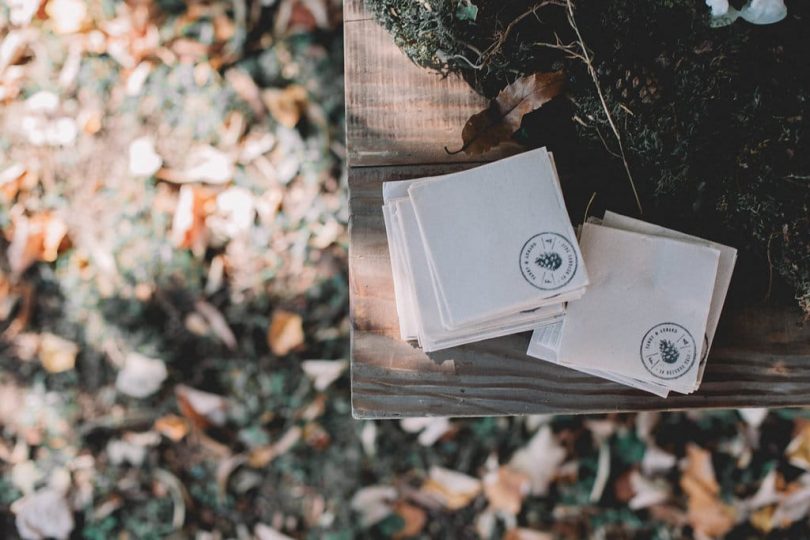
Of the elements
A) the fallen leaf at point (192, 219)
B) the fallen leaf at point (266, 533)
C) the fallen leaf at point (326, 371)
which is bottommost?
the fallen leaf at point (266, 533)

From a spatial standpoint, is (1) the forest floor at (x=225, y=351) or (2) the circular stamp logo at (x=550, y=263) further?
(1) the forest floor at (x=225, y=351)

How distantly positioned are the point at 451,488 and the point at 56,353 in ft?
3.67

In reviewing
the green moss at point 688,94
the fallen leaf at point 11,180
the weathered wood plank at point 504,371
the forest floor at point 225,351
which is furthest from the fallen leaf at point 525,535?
the fallen leaf at point 11,180

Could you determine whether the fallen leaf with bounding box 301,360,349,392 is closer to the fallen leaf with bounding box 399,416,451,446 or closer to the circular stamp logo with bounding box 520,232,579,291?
the fallen leaf with bounding box 399,416,451,446

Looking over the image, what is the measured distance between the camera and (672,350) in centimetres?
104

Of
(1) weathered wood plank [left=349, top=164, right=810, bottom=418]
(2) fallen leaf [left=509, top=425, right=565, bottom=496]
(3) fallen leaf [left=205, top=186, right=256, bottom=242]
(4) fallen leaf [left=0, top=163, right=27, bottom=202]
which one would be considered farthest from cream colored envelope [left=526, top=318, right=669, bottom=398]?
(4) fallen leaf [left=0, top=163, right=27, bottom=202]

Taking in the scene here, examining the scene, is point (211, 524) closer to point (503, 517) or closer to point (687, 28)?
point (503, 517)

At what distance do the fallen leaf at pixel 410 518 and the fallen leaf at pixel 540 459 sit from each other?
0.88 feet

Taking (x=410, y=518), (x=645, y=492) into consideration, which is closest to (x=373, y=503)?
(x=410, y=518)

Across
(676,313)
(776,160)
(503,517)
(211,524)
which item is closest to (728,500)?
(503,517)

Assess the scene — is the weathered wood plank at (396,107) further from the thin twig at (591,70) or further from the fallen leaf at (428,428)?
the fallen leaf at (428,428)

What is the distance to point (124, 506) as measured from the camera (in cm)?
177

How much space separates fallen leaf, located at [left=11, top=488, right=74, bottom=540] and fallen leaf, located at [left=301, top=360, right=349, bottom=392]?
737 millimetres

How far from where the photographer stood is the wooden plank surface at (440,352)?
1.14m
